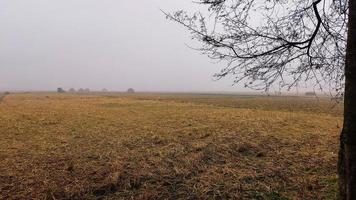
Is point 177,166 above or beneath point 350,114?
beneath

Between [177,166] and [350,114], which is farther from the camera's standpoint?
[177,166]

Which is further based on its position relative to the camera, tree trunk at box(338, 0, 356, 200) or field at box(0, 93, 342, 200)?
field at box(0, 93, 342, 200)

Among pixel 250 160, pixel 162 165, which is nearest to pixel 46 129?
pixel 162 165

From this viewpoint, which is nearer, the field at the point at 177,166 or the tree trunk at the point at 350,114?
the tree trunk at the point at 350,114

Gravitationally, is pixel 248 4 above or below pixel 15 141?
above

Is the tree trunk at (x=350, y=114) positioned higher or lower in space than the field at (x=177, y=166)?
higher

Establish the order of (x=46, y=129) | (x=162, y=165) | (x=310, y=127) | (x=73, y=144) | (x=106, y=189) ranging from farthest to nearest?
(x=46, y=129) → (x=310, y=127) → (x=73, y=144) → (x=162, y=165) → (x=106, y=189)

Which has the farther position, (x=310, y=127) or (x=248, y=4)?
(x=310, y=127)

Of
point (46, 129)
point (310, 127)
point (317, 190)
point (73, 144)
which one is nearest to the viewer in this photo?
point (317, 190)

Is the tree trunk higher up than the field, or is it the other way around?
the tree trunk

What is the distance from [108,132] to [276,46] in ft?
35.0

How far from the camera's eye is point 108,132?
1503 cm

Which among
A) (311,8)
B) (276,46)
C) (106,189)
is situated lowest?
(106,189)

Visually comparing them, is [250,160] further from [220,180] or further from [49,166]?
[49,166]
